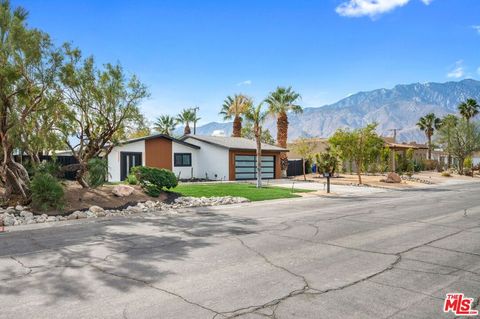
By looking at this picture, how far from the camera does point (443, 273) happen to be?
20.4ft

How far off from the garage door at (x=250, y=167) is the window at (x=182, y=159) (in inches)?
157

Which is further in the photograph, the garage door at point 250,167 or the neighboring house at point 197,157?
the garage door at point 250,167

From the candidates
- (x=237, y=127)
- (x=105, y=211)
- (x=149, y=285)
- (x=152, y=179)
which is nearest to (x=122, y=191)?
(x=152, y=179)

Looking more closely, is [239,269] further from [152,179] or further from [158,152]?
[158,152]

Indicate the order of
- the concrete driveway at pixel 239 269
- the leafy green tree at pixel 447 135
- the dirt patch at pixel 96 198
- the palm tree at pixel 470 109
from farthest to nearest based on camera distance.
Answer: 1. the palm tree at pixel 470 109
2. the leafy green tree at pixel 447 135
3. the dirt patch at pixel 96 198
4. the concrete driveway at pixel 239 269

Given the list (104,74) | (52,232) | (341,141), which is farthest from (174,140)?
(52,232)

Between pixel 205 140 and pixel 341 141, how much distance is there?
1147cm

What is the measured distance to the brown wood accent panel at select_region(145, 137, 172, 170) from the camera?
29.9 metres

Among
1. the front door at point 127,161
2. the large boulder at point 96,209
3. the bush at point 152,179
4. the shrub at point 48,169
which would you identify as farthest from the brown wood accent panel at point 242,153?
the large boulder at point 96,209

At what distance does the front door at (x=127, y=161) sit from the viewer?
28.4m

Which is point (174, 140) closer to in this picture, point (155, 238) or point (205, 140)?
point (205, 140)

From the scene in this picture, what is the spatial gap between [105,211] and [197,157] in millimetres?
20746

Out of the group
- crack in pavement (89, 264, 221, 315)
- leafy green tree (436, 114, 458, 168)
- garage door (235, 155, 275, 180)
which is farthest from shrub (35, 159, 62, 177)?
leafy green tree (436, 114, 458, 168)

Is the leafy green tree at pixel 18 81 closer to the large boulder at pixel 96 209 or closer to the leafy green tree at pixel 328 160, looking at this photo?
the large boulder at pixel 96 209
